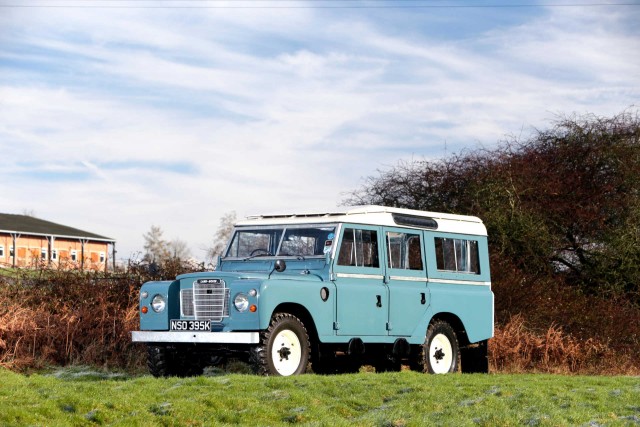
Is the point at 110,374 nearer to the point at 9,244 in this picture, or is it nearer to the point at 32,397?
the point at 32,397

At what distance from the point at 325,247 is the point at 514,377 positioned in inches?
144

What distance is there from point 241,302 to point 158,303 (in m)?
1.57

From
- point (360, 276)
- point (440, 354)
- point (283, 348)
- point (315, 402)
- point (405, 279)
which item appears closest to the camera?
point (315, 402)

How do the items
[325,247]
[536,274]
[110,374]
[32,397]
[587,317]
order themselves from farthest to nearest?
[536,274] < [587,317] < [110,374] < [325,247] < [32,397]

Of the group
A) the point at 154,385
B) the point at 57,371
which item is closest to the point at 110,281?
the point at 57,371

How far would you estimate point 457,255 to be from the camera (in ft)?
59.4

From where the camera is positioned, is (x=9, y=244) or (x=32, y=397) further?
(x=9, y=244)

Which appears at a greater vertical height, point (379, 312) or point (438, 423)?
point (379, 312)

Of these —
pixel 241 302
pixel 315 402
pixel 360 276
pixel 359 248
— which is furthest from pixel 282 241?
pixel 315 402

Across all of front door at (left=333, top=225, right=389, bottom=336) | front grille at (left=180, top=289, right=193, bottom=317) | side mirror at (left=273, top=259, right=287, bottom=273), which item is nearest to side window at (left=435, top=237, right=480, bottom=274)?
front door at (left=333, top=225, right=389, bottom=336)

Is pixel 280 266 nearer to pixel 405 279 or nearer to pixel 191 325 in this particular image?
pixel 191 325

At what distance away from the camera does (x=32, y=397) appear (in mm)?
11734

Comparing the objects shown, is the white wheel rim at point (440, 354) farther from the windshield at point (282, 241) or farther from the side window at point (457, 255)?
the windshield at point (282, 241)

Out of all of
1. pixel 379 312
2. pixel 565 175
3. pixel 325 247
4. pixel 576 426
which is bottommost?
pixel 576 426
